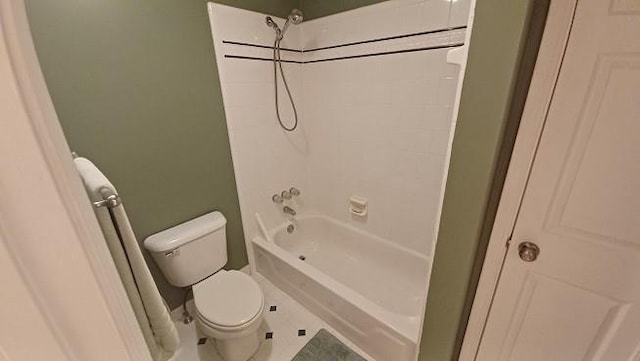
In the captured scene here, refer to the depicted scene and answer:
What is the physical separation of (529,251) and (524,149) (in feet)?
1.07

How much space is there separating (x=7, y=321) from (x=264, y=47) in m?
1.84

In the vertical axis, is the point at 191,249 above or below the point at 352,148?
below

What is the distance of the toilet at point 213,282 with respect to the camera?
4.25 feet

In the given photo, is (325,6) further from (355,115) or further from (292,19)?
(355,115)

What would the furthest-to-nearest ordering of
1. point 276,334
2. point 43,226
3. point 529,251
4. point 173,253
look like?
point 276,334, point 173,253, point 529,251, point 43,226

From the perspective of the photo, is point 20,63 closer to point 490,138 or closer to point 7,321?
point 7,321

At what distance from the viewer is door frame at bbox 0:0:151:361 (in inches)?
10.3

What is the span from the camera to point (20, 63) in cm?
26

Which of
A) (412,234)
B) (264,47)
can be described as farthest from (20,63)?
(412,234)

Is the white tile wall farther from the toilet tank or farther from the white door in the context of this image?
the white door

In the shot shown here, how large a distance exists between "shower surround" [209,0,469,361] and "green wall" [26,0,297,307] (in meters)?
0.15

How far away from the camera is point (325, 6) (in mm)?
1821

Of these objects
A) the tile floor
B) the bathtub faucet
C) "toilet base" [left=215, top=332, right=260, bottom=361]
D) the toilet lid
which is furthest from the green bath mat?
the bathtub faucet

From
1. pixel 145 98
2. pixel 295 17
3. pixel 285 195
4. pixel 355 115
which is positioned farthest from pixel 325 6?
pixel 285 195
